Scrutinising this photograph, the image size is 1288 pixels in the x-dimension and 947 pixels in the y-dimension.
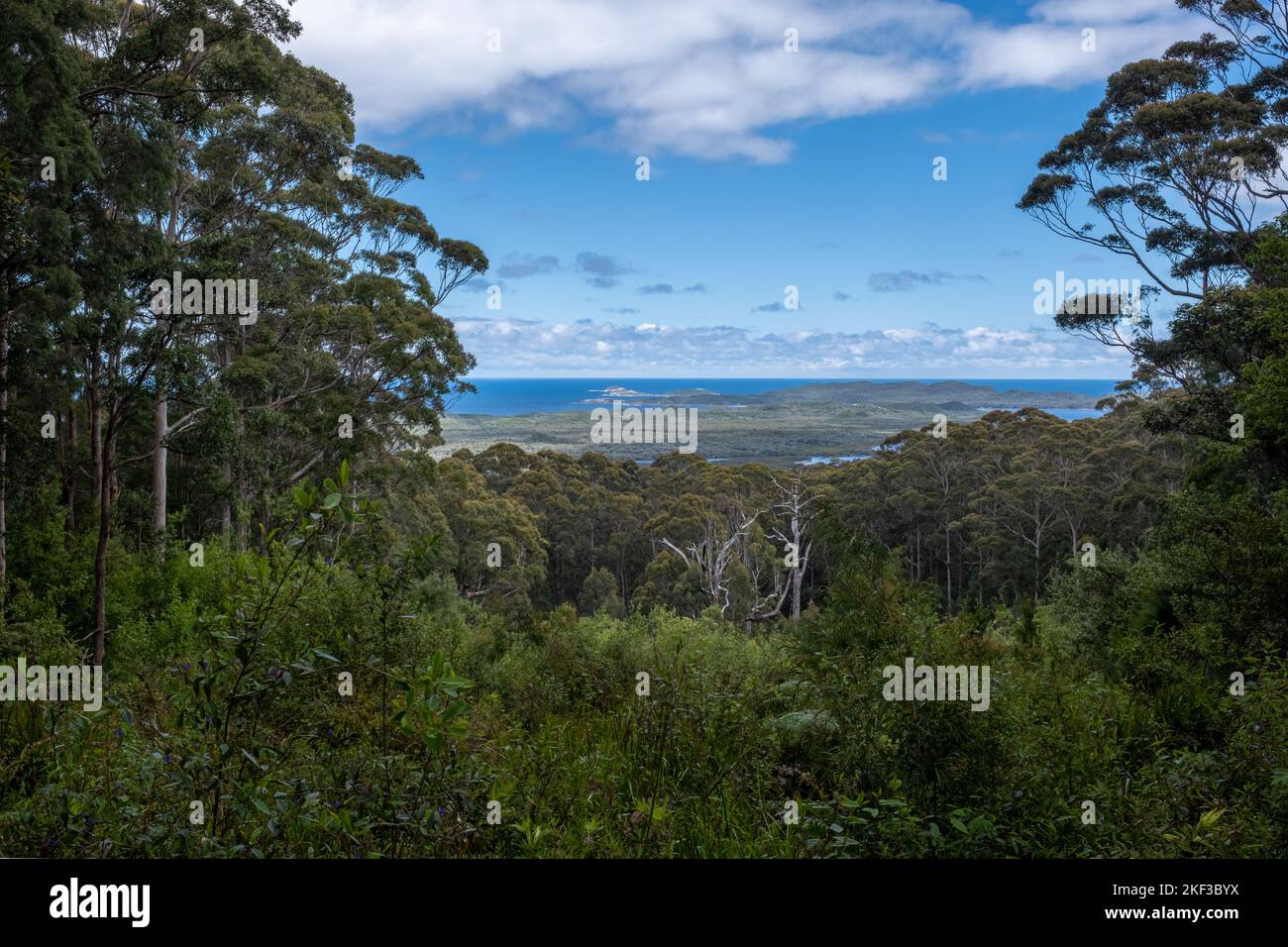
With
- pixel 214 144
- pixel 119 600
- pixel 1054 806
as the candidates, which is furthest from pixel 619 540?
pixel 1054 806

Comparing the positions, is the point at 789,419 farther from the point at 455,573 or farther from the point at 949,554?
the point at 455,573

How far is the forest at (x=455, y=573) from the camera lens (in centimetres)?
205

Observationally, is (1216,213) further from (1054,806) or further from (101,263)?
(101,263)

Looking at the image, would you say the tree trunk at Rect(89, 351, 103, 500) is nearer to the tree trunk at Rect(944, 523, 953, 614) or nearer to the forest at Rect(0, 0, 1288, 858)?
the forest at Rect(0, 0, 1288, 858)

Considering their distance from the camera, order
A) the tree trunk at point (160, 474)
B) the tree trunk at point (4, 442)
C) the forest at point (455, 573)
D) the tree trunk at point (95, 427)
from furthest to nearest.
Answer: the tree trunk at point (160, 474) → the tree trunk at point (95, 427) → the tree trunk at point (4, 442) → the forest at point (455, 573)

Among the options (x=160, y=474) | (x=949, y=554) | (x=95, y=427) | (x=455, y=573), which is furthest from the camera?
(x=949, y=554)

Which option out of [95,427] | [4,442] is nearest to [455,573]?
[95,427]

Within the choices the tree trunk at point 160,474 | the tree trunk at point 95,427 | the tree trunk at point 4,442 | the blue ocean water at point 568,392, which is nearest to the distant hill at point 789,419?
the blue ocean water at point 568,392

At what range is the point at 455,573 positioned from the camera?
19.5m

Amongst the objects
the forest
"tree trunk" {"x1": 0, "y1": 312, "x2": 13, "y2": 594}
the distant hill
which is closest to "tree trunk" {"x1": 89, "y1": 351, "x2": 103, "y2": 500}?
the forest

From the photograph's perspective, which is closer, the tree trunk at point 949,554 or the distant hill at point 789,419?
the tree trunk at point 949,554

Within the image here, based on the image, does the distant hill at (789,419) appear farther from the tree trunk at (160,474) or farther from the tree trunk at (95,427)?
the tree trunk at (95,427)

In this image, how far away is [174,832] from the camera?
5.87 feet
